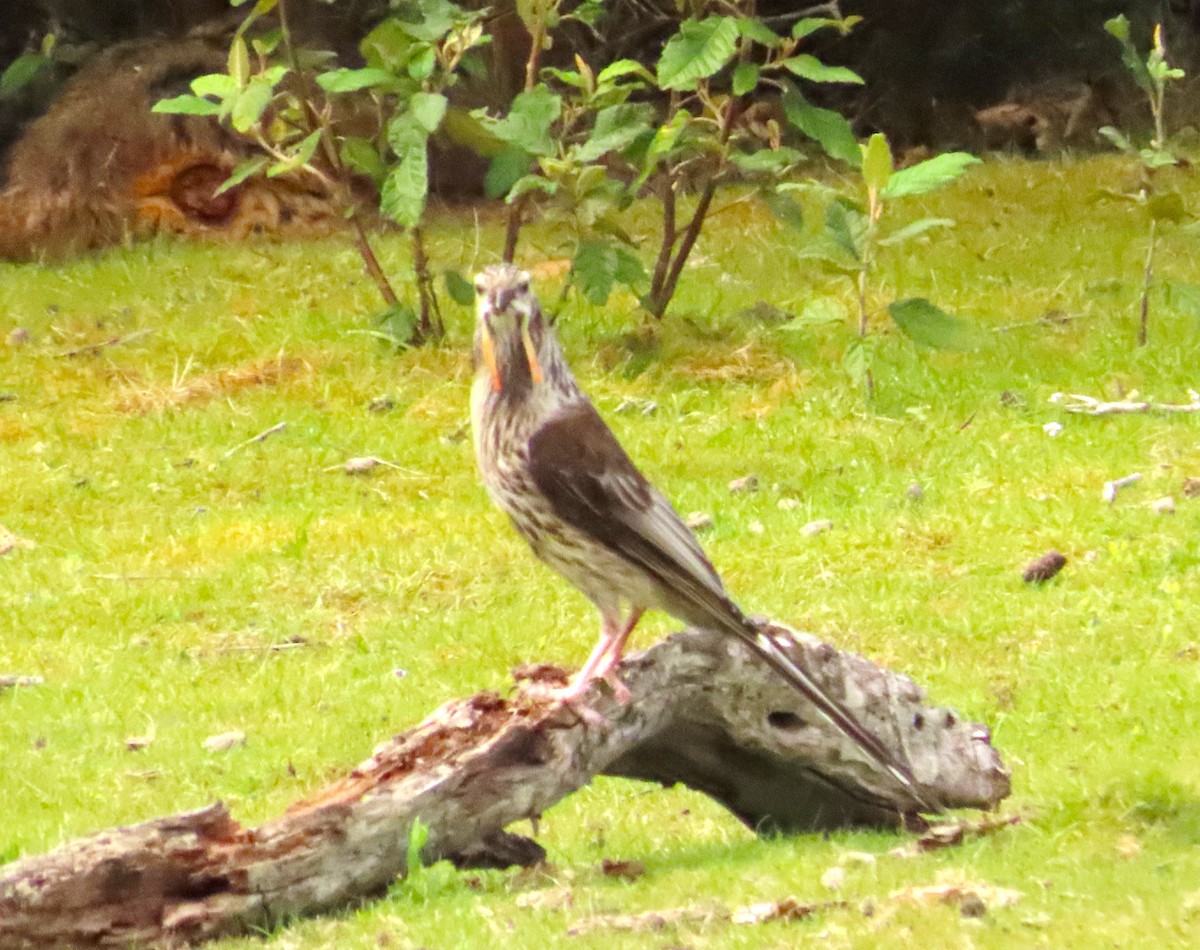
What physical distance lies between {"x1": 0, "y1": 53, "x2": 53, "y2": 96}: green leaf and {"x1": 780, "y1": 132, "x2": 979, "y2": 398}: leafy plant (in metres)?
7.20

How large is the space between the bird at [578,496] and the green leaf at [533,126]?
20.4 ft

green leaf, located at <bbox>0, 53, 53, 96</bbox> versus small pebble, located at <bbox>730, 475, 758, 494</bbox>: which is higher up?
green leaf, located at <bbox>0, 53, 53, 96</bbox>

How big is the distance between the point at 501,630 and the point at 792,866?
321cm

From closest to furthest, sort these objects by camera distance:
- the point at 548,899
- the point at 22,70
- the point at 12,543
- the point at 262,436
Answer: the point at 548,899, the point at 12,543, the point at 262,436, the point at 22,70

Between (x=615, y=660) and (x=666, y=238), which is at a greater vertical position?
(x=615, y=660)

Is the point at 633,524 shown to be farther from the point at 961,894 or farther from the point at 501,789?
the point at 961,894

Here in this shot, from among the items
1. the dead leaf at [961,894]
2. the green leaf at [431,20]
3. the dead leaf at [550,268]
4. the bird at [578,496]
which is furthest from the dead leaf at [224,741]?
the dead leaf at [550,268]

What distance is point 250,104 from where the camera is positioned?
11.5 m

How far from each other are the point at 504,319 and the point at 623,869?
141cm

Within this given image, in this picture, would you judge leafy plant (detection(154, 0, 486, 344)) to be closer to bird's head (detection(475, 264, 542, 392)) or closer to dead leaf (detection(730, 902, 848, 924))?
bird's head (detection(475, 264, 542, 392))

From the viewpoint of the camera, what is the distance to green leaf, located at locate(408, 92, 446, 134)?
37.4 feet

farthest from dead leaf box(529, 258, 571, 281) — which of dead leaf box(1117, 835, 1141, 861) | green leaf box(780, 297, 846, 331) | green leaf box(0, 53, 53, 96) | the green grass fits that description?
dead leaf box(1117, 835, 1141, 861)

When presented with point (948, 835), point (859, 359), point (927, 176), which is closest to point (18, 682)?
point (948, 835)

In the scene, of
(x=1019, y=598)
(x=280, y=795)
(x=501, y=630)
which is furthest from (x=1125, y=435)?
(x=280, y=795)
